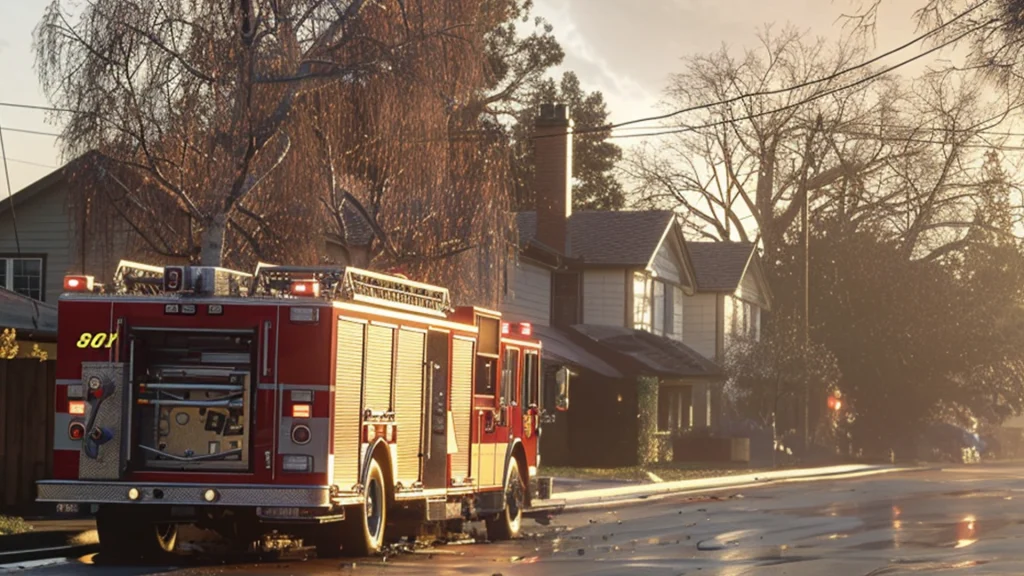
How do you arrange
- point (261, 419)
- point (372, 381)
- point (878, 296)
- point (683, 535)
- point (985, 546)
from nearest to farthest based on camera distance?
point (261, 419) < point (372, 381) < point (985, 546) < point (683, 535) < point (878, 296)

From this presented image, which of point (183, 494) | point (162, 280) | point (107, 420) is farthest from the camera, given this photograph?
point (162, 280)

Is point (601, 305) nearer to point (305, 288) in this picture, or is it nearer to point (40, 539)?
point (40, 539)

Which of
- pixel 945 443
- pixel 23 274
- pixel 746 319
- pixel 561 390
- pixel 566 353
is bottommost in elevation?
pixel 945 443

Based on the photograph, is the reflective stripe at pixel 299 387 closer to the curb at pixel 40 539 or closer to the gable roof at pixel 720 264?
the curb at pixel 40 539

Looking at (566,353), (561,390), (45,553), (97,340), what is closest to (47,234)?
(566,353)

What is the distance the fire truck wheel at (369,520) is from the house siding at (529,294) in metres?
25.2

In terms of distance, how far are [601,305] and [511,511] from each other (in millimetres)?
29996

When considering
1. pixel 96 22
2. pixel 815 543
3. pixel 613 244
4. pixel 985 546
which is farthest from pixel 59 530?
pixel 613 244

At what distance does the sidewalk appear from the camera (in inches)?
1196

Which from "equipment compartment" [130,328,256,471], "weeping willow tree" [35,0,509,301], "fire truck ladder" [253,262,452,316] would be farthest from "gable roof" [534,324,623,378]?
"equipment compartment" [130,328,256,471]

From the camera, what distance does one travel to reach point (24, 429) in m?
21.3

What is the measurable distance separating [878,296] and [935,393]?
515 cm

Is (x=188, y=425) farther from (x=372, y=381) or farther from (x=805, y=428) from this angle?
(x=805, y=428)

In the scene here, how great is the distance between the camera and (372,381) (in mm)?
16734
